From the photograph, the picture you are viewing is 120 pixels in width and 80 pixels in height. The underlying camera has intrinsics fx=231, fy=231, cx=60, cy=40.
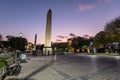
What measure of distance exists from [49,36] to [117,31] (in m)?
21.8

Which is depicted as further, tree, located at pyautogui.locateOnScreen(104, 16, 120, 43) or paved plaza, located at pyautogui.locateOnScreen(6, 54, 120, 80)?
tree, located at pyautogui.locateOnScreen(104, 16, 120, 43)

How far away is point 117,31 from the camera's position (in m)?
70.2

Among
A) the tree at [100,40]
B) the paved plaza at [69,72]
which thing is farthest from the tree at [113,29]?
the paved plaza at [69,72]

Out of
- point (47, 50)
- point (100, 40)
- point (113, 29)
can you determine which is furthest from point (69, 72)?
point (100, 40)

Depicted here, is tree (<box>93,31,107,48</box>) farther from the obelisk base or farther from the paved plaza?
the paved plaza

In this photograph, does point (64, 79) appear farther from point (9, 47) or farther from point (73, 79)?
point (9, 47)

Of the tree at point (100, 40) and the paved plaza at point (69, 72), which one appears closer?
the paved plaza at point (69, 72)

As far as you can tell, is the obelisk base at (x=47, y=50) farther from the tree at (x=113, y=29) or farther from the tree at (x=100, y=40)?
the tree at (x=100, y=40)

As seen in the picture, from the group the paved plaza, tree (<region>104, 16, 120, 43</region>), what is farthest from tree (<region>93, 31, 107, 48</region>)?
the paved plaza

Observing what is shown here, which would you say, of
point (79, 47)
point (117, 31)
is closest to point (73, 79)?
point (117, 31)

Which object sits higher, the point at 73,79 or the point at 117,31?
the point at 117,31

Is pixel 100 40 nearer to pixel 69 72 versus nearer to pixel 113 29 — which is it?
pixel 113 29

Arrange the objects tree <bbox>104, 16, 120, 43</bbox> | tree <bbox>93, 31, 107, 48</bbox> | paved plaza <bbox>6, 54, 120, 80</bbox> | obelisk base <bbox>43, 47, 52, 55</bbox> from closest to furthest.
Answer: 1. paved plaza <bbox>6, 54, 120, 80</bbox>
2. obelisk base <bbox>43, 47, 52, 55</bbox>
3. tree <bbox>104, 16, 120, 43</bbox>
4. tree <bbox>93, 31, 107, 48</bbox>

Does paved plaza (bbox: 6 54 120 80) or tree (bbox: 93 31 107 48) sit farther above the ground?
tree (bbox: 93 31 107 48)
